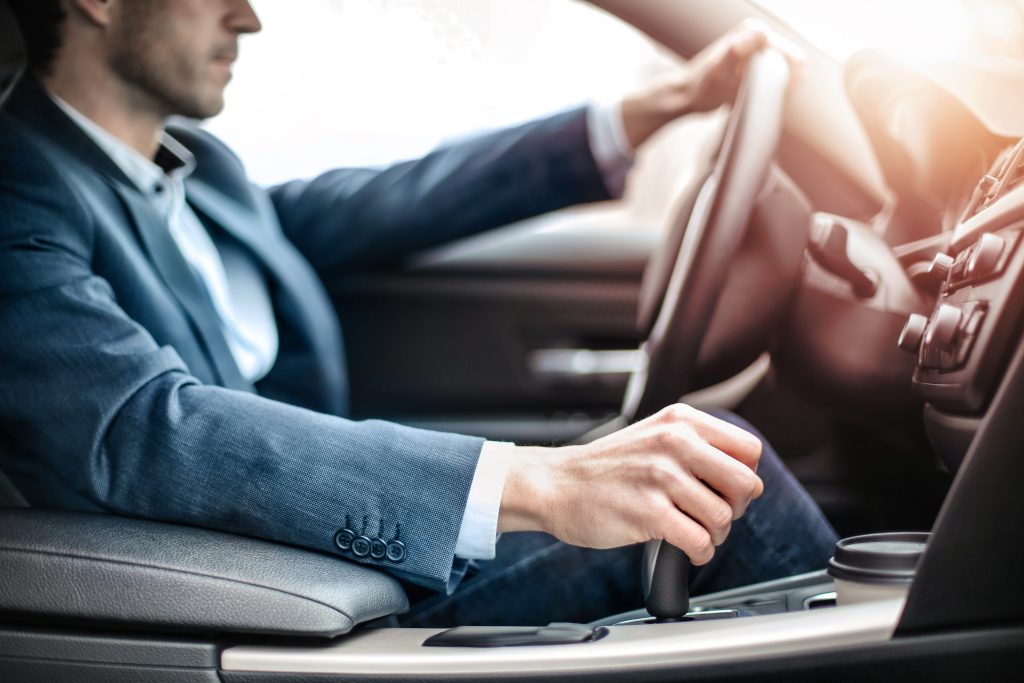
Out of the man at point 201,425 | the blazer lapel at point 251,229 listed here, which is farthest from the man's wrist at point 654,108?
the blazer lapel at point 251,229

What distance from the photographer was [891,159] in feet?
3.40

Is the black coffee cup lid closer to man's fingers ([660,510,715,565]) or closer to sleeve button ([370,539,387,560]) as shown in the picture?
man's fingers ([660,510,715,565])

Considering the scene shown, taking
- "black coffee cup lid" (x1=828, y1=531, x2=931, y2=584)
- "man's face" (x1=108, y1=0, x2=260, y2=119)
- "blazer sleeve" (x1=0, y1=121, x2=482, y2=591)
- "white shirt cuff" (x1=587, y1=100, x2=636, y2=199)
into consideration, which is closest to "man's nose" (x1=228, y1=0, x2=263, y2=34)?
"man's face" (x1=108, y1=0, x2=260, y2=119)

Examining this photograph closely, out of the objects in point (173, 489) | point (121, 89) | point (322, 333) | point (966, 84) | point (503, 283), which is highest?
point (966, 84)

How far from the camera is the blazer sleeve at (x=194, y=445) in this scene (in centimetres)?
71

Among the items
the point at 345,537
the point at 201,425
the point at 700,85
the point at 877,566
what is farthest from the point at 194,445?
the point at 700,85

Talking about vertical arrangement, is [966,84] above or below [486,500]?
above

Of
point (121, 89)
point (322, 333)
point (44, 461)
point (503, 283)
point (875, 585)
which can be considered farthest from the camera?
point (503, 283)

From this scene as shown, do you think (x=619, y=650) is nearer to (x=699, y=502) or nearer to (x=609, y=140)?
(x=699, y=502)

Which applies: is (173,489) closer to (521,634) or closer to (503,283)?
(521,634)


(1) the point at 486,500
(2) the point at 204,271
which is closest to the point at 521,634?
(1) the point at 486,500

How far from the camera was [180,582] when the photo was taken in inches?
27.1

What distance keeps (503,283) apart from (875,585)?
1446 millimetres

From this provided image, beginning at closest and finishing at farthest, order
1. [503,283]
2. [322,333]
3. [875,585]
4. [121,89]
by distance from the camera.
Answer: [875,585] < [121,89] < [322,333] < [503,283]
